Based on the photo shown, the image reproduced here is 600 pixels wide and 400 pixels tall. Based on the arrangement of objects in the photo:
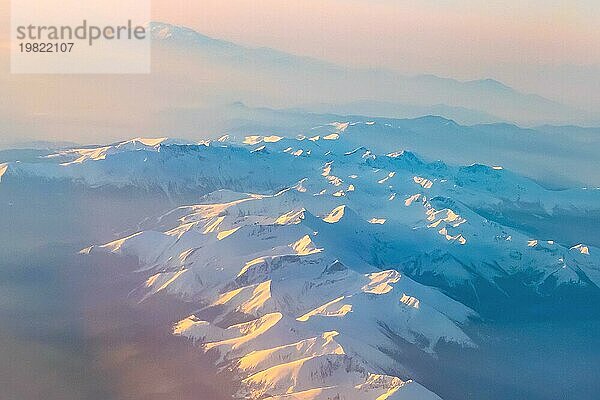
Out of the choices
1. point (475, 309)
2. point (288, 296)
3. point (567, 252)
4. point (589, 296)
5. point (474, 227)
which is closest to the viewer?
point (288, 296)

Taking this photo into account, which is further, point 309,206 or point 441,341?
point 309,206

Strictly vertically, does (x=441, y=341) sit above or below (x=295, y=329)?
below

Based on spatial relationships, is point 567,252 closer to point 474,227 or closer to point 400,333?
point 474,227

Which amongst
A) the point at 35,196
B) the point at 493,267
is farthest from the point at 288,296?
the point at 35,196

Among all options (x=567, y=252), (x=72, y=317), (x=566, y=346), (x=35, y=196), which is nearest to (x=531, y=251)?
(x=567, y=252)

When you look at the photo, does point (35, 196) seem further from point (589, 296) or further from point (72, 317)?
point (589, 296)

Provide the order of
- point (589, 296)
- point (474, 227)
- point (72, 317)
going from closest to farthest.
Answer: point (72, 317) < point (589, 296) < point (474, 227)
